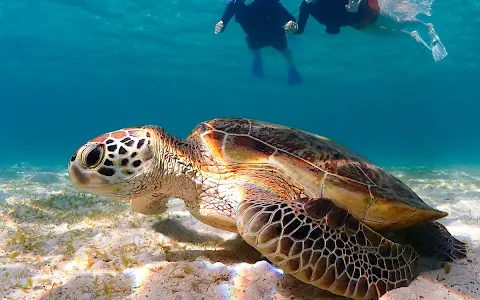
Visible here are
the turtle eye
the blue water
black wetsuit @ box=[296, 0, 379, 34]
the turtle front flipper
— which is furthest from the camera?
the blue water

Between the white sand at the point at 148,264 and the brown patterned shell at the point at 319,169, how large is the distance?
0.44m

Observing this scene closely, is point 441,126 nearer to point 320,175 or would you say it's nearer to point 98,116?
point 98,116

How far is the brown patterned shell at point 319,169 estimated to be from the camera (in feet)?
7.79

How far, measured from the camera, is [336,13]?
10.3 m

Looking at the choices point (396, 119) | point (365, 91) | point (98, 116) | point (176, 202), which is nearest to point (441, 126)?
point (396, 119)

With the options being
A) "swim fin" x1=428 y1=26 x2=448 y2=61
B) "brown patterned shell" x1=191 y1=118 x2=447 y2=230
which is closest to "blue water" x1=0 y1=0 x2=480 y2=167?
"swim fin" x1=428 y1=26 x2=448 y2=61

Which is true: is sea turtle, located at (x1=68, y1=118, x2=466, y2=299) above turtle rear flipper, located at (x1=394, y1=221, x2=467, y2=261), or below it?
above

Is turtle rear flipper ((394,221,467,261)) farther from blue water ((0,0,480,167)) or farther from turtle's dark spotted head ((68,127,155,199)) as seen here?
blue water ((0,0,480,167))

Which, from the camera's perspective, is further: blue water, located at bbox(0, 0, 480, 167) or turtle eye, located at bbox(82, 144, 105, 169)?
blue water, located at bbox(0, 0, 480, 167)

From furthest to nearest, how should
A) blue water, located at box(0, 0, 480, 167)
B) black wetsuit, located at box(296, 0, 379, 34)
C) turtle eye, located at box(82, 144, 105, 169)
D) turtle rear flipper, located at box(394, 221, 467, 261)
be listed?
1. blue water, located at box(0, 0, 480, 167)
2. black wetsuit, located at box(296, 0, 379, 34)
3. turtle rear flipper, located at box(394, 221, 467, 261)
4. turtle eye, located at box(82, 144, 105, 169)

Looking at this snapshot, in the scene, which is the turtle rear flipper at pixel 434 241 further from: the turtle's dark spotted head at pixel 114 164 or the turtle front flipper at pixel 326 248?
the turtle's dark spotted head at pixel 114 164

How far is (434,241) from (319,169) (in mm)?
1097

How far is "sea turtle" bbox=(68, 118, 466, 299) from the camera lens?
6.12 feet

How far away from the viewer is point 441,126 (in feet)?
316
